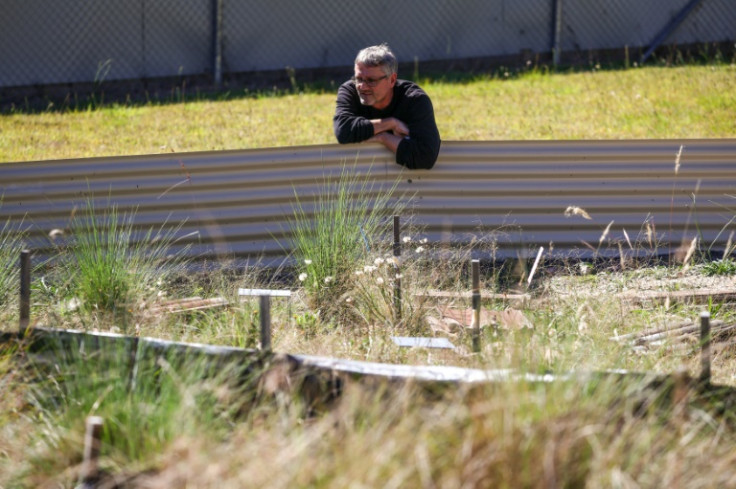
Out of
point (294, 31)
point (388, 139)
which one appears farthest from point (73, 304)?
point (294, 31)

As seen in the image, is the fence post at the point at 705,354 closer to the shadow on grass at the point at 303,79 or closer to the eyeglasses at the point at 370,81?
the eyeglasses at the point at 370,81

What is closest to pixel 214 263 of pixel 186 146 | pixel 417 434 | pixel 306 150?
pixel 306 150

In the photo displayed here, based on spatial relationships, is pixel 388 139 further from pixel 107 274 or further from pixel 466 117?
pixel 466 117

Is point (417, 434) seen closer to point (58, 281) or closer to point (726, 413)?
point (726, 413)

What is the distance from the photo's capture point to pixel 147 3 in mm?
11883

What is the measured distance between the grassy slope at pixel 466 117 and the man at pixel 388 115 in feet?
5.03

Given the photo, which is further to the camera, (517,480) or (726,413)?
(726,413)

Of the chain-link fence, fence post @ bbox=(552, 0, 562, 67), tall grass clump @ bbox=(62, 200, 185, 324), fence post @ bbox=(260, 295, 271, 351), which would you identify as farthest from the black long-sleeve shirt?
fence post @ bbox=(552, 0, 562, 67)

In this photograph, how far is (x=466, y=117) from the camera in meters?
9.65

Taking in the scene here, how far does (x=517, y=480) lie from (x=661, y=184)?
4.56 meters

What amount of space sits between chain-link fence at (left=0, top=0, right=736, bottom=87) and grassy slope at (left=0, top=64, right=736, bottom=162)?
1156mm

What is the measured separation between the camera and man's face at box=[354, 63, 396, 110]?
6.94 meters

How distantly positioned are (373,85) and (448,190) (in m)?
0.88

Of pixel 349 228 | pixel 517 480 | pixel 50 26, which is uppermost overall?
pixel 50 26
